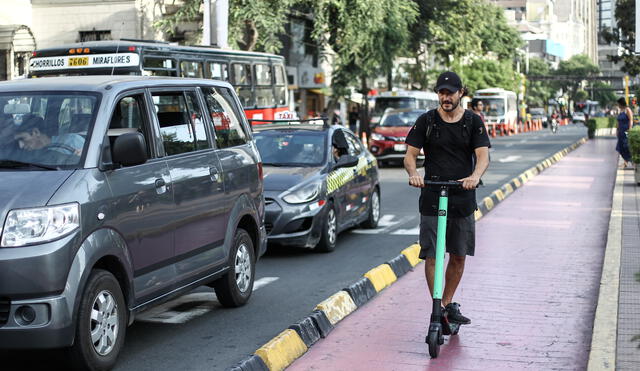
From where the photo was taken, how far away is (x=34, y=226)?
19.1 feet

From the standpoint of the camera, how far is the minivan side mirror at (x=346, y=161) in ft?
41.8

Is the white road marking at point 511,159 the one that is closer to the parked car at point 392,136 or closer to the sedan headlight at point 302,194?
the parked car at point 392,136

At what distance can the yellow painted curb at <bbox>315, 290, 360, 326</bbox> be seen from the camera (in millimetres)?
7996

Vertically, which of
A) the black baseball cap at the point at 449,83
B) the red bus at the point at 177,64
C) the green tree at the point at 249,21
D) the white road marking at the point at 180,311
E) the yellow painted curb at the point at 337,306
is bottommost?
the white road marking at the point at 180,311

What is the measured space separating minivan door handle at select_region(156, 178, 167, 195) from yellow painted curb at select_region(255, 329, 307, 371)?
123 cm

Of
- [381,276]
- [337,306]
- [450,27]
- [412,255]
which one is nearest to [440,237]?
→ [337,306]

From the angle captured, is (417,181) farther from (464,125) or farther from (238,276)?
(238,276)

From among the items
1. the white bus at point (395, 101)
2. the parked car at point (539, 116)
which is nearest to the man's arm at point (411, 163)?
the white bus at point (395, 101)

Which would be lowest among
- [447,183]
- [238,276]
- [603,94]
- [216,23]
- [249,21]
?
[238,276]

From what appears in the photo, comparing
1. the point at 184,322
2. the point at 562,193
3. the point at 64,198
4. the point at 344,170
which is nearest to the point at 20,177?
the point at 64,198

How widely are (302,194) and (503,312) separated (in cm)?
390

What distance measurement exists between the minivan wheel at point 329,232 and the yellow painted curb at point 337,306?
362cm

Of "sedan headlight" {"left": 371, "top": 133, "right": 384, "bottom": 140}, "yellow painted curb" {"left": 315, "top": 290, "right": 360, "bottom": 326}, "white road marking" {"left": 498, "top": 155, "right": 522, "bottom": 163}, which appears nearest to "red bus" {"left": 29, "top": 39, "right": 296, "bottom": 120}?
"sedan headlight" {"left": 371, "top": 133, "right": 384, "bottom": 140}

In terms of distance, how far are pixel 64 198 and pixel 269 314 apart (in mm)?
3015
